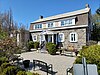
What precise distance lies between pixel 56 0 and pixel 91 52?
14.9 meters

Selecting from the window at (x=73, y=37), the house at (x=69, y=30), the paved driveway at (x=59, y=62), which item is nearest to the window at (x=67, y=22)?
the house at (x=69, y=30)

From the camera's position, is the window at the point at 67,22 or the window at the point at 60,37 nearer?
the window at the point at 67,22

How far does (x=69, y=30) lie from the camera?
23375mm

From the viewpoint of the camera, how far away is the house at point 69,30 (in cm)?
2167

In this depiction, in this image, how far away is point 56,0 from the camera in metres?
20.5

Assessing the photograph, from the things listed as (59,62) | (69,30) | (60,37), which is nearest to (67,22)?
(69,30)

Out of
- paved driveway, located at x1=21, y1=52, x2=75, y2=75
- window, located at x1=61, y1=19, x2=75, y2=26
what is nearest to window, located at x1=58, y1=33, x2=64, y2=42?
window, located at x1=61, y1=19, x2=75, y2=26

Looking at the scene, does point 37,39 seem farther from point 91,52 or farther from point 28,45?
point 91,52

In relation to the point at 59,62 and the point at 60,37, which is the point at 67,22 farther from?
the point at 59,62

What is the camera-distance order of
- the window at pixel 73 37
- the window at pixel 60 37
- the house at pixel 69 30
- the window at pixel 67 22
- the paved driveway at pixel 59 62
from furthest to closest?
the window at pixel 60 37, the window at pixel 67 22, the window at pixel 73 37, the house at pixel 69 30, the paved driveway at pixel 59 62

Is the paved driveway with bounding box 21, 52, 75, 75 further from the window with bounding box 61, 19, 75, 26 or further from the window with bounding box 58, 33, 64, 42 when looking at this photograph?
the window with bounding box 61, 19, 75, 26

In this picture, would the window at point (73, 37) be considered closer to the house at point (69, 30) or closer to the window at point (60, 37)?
the house at point (69, 30)

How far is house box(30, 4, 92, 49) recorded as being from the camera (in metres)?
21.7

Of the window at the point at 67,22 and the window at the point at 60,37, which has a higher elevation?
the window at the point at 67,22
